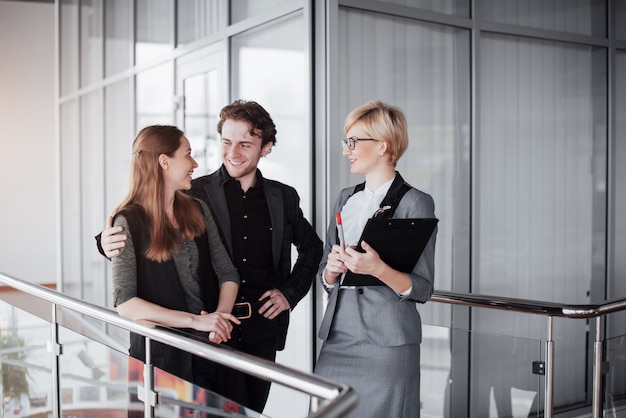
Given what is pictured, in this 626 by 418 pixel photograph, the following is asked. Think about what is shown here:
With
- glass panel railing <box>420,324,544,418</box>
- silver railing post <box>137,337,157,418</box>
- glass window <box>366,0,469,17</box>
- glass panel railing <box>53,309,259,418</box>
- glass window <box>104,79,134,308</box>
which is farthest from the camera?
glass window <box>104,79,134,308</box>

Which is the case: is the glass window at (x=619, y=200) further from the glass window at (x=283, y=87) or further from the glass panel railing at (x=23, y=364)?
the glass panel railing at (x=23, y=364)

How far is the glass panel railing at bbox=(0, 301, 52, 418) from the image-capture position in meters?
3.24

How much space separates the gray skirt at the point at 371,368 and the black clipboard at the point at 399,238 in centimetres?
19

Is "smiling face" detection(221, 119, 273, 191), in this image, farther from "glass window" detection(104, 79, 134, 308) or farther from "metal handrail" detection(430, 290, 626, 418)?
"glass window" detection(104, 79, 134, 308)

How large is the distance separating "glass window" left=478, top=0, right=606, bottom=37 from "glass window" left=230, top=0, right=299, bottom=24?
1227 millimetres

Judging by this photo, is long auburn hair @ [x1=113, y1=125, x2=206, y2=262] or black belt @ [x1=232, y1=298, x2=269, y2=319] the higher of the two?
long auburn hair @ [x1=113, y1=125, x2=206, y2=262]

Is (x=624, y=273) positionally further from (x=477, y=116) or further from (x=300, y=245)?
(x=300, y=245)

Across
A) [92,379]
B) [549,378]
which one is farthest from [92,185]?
[549,378]

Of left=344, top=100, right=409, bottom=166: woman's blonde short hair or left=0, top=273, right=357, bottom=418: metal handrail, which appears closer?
left=0, top=273, right=357, bottom=418: metal handrail

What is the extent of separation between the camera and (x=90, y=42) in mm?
7270

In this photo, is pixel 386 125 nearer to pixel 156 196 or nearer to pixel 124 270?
pixel 156 196

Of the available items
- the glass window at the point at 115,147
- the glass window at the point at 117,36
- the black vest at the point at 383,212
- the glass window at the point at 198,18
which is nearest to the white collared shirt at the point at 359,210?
the black vest at the point at 383,212

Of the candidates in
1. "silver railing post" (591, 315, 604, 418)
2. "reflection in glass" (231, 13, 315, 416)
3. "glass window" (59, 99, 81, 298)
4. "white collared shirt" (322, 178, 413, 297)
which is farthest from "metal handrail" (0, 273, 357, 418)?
"glass window" (59, 99, 81, 298)

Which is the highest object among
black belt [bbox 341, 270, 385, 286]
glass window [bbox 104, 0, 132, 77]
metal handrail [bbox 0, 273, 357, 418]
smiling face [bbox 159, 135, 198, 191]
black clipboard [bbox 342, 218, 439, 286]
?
glass window [bbox 104, 0, 132, 77]
